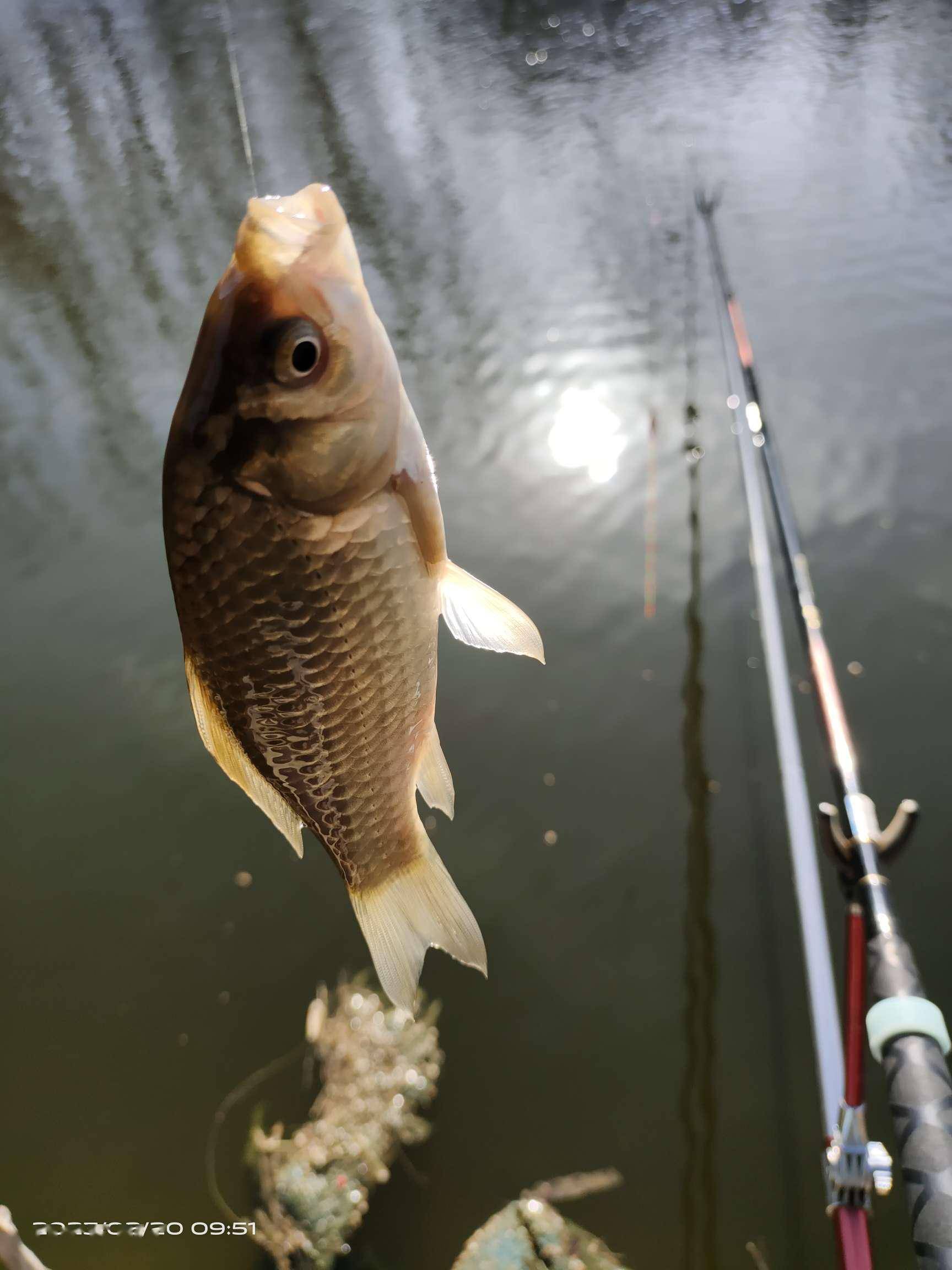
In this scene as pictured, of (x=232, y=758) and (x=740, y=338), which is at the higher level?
(x=232, y=758)

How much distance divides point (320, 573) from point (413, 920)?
40cm

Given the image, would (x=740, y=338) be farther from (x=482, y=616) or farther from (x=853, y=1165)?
(x=853, y=1165)

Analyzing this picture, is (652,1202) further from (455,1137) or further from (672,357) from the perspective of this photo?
(672,357)

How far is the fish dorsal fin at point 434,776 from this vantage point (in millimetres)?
934

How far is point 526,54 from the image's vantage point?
1023 centimetres

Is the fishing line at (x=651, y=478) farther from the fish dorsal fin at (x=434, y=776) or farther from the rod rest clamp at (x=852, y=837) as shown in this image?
the fish dorsal fin at (x=434, y=776)

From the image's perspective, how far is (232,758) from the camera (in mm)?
812

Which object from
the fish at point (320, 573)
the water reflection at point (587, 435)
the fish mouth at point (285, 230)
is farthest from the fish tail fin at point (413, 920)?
the water reflection at point (587, 435)

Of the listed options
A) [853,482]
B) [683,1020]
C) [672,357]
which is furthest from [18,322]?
[683,1020]

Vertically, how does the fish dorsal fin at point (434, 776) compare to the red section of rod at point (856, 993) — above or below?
above

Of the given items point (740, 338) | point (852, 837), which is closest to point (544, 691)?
point (740, 338)
